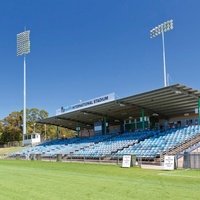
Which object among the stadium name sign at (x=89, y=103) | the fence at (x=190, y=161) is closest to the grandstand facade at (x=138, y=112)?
the stadium name sign at (x=89, y=103)

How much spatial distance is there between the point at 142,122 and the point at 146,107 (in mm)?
1734

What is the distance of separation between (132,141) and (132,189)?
2416 centimetres

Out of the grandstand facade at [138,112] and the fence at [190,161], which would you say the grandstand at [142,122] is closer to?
the grandstand facade at [138,112]

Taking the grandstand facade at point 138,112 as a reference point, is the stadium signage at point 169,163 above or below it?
below

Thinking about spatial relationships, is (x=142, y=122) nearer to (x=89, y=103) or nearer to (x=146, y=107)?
(x=146, y=107)

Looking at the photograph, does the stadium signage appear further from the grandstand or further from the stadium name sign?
the stadium name sign

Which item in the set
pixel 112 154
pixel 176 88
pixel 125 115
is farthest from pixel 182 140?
pixel 125 115

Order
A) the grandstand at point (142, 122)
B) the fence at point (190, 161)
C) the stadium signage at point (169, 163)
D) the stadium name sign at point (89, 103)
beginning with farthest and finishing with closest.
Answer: the stadium name sign at point (89, 103)
the grandstand at point (142, 122)
the stadium signage at point (169, 163)
the fence at point (190, 161)

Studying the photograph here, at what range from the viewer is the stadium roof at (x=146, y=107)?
112ft

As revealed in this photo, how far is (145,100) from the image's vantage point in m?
37.9

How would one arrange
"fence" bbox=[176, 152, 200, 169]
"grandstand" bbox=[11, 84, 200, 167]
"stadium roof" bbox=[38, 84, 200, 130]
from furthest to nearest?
"stadium roof" bbox=[38, 84, 200, 130], "grandstand" bbox=[11, 84, 200, 167], "fence" bbox=[176, 152, 200, 169]

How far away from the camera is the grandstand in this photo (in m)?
32.3

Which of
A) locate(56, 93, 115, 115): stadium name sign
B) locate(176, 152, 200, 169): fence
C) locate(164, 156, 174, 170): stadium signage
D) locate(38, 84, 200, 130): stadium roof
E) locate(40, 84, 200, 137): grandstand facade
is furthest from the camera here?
locate(56, 93, 115, 115): stadium name sign

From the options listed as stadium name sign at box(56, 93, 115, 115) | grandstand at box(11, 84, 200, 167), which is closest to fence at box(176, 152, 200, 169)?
grandstand at box(11, 84, 200, 167)
